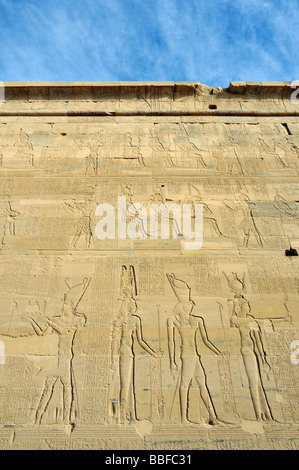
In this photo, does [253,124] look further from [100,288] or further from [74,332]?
[74,332]

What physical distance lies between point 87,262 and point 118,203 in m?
1.08

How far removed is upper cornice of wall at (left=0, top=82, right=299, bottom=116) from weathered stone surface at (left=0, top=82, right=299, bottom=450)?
3 cm

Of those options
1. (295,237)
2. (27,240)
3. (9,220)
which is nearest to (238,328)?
(295,237)

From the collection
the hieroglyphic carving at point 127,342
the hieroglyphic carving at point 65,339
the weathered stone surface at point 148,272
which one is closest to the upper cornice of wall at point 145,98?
the weathered stone surface at point 148,272

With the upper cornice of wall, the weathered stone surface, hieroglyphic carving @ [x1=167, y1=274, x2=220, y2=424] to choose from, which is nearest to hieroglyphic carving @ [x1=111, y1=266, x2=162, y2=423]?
the weathered stone surface

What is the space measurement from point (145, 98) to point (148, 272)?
3.67m

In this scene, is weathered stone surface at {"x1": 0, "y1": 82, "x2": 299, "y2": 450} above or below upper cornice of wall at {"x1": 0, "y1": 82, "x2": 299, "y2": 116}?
below

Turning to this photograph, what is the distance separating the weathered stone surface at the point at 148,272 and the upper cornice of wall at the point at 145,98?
0.03 meters

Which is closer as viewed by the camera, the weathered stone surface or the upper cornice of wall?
the weathered stone surface

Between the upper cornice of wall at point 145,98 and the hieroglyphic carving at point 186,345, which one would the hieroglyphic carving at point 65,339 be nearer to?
the hieroglyphic carving at point 186,345

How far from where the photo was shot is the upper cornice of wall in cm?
647

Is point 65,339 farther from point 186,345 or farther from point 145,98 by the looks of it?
point 145,98

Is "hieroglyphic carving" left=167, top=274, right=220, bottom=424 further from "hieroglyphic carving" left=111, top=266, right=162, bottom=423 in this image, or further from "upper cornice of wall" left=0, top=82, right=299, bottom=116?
"upper cornice of wall" left=0, top=82, right=299, bottom=116

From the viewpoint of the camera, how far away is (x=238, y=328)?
13.5 ft
